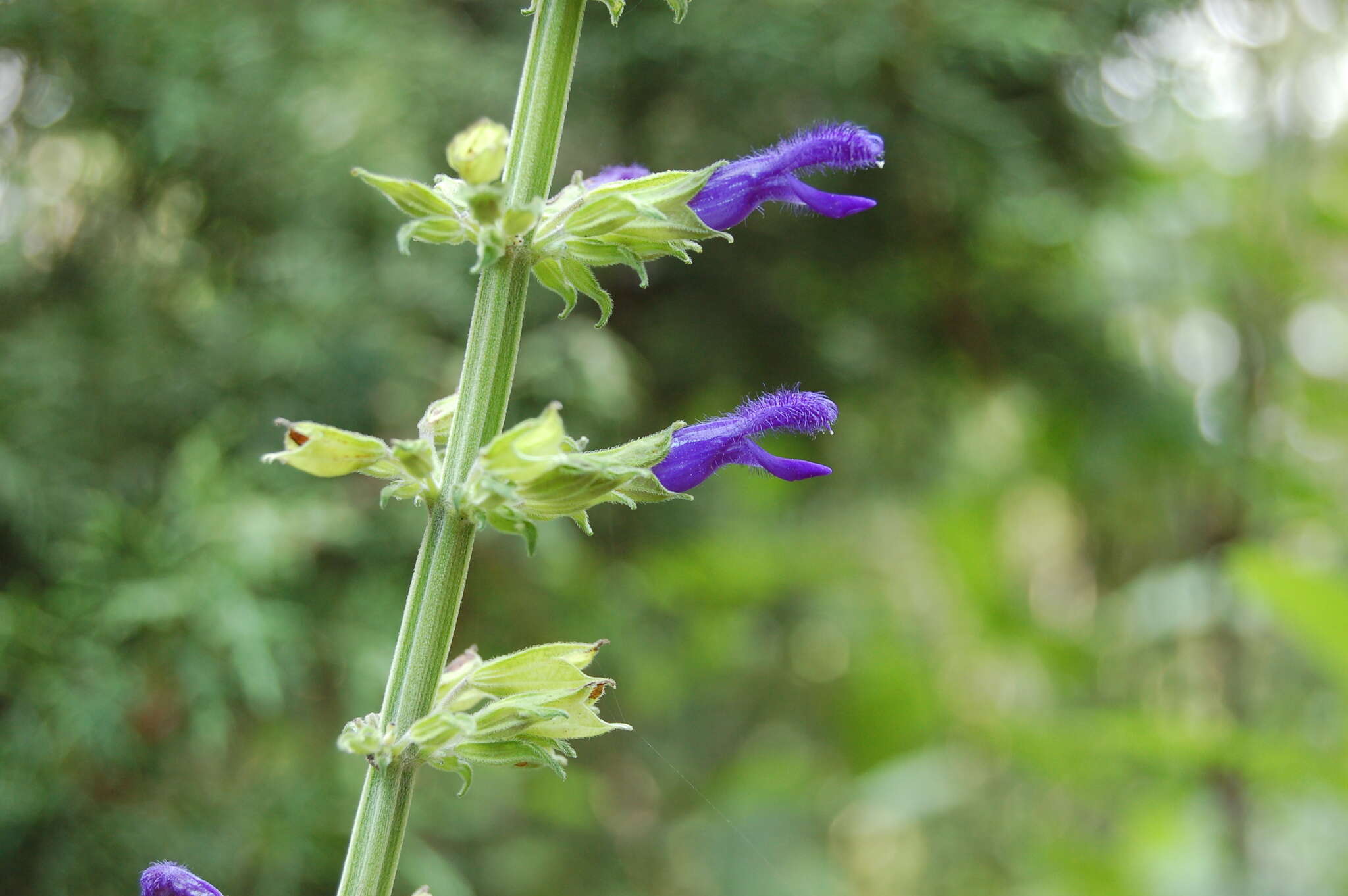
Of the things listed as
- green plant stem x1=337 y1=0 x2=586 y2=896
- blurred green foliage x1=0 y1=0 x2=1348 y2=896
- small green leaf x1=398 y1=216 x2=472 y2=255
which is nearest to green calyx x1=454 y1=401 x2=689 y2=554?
green plant stem x1=337 y1=0 x2=586 y2=896

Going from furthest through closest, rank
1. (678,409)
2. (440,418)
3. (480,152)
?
(678,409) < (440,418) < (480,152)

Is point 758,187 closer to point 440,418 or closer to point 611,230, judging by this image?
point 611,230

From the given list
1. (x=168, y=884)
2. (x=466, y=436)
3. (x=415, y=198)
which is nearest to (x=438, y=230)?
(x=415, y=198)

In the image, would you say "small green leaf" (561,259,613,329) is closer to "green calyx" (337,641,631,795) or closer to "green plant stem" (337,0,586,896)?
"green plant stem" (337,0,586,896)

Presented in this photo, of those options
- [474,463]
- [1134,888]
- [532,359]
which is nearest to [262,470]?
[532,359]

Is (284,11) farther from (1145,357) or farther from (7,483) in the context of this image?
(1145,357)
